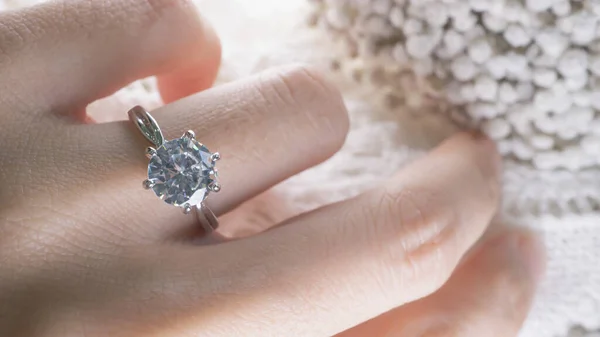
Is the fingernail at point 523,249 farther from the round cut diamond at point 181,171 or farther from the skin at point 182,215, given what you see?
the round cut diamond at point 181,171

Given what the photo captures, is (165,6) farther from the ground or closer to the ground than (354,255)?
farther from the ground

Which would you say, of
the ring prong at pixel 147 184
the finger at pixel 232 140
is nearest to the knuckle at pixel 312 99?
the finger at pixel 232 140

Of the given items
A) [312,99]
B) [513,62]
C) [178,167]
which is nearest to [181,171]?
[178,167]

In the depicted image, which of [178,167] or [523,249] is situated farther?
[523,249]

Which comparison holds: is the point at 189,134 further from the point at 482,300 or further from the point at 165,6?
the point at 482,300

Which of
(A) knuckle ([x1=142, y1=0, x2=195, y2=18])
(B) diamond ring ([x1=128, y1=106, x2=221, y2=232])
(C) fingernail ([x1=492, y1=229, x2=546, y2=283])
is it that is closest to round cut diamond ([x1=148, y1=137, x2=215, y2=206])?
(B) diamond ring ([x1=128, y1=106, x2=221, y2=232])

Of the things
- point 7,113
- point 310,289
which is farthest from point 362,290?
point 7,113

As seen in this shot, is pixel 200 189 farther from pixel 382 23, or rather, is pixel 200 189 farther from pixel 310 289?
pixel 382 23
